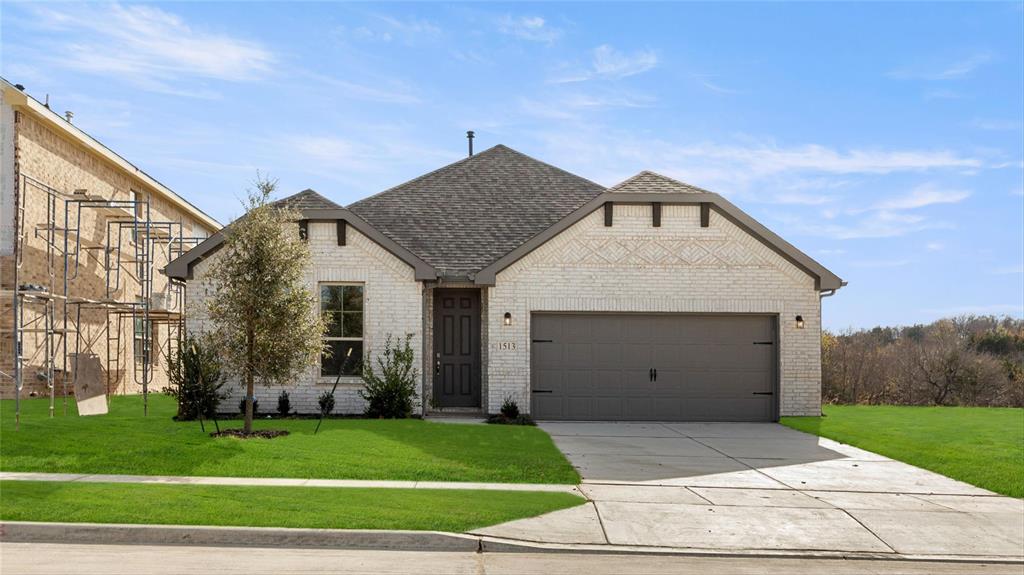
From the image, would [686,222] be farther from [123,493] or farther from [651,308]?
[123,493]

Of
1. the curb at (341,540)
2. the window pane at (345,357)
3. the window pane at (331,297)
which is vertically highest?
the window pane at (331,297)

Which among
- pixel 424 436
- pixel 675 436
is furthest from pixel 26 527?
pixel 675 436

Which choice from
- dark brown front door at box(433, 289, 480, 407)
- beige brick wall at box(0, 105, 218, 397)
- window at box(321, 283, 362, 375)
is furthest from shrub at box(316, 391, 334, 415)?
beige brick wall at box(0, 105, 218, 397)

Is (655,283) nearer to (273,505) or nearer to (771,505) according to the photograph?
(771,505)

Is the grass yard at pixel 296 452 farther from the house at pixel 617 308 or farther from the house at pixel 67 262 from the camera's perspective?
the house at pixel 67 262

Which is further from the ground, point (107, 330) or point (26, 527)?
point (107, 330)

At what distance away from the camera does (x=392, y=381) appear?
18.2m

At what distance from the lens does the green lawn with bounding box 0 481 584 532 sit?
28.4ft

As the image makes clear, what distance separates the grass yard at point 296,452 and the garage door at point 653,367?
2942 millimetres

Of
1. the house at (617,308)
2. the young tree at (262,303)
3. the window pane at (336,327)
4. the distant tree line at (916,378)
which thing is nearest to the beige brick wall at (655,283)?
the house at (617,308)

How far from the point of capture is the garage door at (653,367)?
19125mm

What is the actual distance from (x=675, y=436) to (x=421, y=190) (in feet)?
35.2

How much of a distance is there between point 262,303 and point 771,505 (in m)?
8.57

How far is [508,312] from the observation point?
62.0ft
